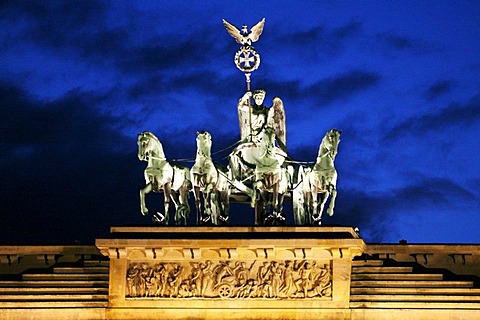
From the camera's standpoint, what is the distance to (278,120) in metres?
48.0

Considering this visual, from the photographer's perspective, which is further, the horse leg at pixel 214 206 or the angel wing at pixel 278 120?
→ the angel wing at pixel 278 120

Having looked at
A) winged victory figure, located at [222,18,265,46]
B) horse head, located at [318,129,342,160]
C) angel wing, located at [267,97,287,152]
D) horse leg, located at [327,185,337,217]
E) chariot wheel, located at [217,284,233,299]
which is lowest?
chariot wheel, located at [217,284,233,299]

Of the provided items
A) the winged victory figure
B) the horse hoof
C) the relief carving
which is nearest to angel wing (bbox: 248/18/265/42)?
the winged victory figure

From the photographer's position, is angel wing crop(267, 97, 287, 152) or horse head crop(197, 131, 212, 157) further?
angel wing crop(267, 97, 287, 152)

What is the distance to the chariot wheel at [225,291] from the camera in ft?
141

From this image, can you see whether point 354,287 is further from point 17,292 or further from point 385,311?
point 17,292

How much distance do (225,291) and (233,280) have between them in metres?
0.37

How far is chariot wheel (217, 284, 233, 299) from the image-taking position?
42844 mm

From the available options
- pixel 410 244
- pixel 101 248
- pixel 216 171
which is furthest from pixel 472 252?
pixel 101 248

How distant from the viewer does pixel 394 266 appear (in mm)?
43625

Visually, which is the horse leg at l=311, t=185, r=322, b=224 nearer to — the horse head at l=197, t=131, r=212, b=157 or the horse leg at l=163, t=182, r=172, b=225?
the horse head at l=197, t=131, r=212, b=157

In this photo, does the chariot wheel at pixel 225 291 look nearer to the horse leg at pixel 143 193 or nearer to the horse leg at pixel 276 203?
the horse leg at pixel 276 203

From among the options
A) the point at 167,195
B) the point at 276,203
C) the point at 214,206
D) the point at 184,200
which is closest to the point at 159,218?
the point at 167,195

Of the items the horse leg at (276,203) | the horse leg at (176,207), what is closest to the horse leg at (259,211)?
the horse leg at (276,203)
